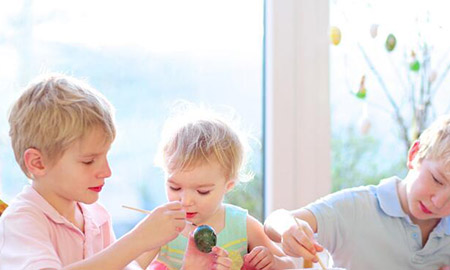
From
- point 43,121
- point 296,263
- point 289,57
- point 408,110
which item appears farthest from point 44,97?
point 408,110

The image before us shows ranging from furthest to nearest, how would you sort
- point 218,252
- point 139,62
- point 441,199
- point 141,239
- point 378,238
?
point 139,62, point 378,238, point 441,199, point 218,252, point 141,239

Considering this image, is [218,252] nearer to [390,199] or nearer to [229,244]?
[229,244]

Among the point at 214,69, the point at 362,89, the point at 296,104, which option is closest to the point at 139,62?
the point at 214,69

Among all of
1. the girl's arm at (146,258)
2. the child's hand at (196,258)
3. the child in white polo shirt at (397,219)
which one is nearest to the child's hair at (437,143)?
the child in white polo shirt at (397,219)

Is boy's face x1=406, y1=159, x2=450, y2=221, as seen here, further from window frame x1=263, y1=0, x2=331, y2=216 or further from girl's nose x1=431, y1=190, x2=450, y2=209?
window frame x1=263, y1=0, x2=331, y2=216

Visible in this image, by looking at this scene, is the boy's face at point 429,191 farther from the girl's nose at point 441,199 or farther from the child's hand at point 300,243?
the child's hand at point 300,243

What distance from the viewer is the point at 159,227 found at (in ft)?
4.36

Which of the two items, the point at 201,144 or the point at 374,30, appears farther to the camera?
the point at 374,30

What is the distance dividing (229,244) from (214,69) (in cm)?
67

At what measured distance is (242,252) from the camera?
160 cm

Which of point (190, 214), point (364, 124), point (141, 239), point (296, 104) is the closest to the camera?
point (141, 239)

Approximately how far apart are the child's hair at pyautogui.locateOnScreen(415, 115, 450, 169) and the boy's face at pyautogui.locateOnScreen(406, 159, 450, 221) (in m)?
0.01

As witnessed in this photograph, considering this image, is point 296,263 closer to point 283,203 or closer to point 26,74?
point 283,203

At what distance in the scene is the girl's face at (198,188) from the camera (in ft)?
4.91
